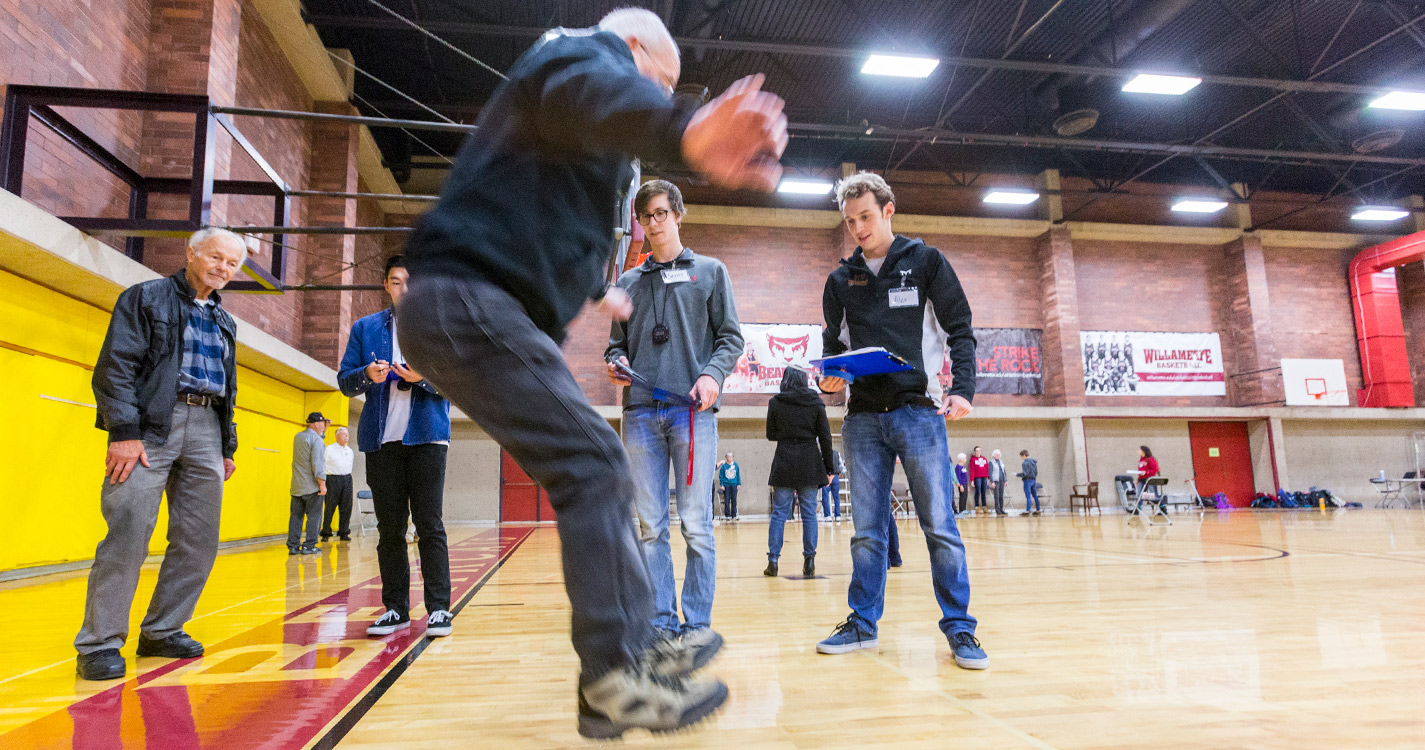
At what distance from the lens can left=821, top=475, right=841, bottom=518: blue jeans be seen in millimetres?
14195

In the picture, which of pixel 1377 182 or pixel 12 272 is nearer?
pixel 12 272

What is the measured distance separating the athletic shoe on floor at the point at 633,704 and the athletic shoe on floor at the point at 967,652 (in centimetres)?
144

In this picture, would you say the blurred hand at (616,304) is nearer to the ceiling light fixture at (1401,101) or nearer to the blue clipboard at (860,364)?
the blue clipboard at (860,364)

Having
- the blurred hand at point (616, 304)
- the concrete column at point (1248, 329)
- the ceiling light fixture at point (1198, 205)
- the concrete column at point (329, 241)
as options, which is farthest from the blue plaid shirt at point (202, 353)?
the concrete column at point (1248, 329)

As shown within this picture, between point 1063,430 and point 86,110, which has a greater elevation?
point 86,110

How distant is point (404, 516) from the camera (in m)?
3.10

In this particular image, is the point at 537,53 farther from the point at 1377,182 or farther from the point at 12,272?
the point at 1377,182

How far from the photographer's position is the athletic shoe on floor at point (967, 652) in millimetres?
2240

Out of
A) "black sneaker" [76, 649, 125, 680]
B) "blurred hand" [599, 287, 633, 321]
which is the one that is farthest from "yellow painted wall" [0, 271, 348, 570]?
"blurred hand" [599, 287, 633, 321]

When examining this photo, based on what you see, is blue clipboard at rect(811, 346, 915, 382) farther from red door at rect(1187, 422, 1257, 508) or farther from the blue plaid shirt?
red door at rect(1187, 422, 1257, 508)

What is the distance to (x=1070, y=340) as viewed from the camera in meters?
17.0

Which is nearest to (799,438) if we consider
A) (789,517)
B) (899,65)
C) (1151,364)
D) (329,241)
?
(789,517)

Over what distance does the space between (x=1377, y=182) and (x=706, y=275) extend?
22619 mm

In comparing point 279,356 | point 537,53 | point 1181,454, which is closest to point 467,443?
point 279,356
